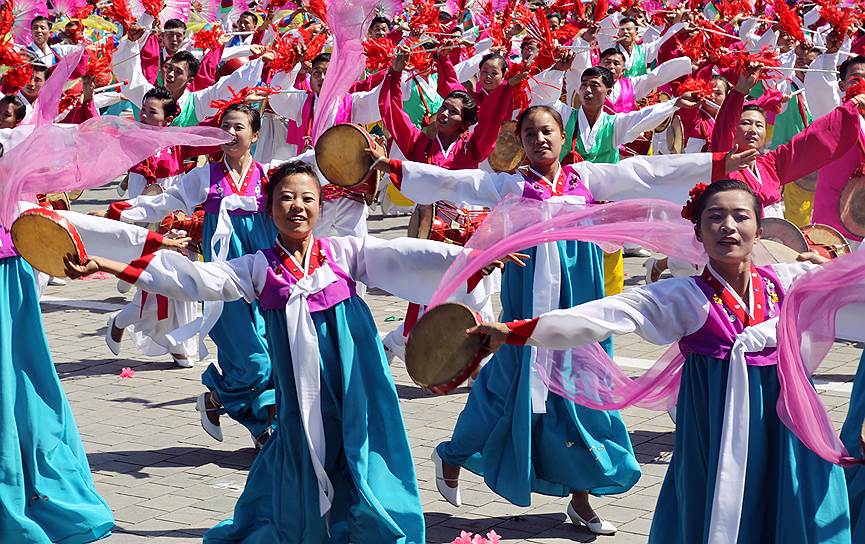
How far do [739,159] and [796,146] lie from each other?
123cm

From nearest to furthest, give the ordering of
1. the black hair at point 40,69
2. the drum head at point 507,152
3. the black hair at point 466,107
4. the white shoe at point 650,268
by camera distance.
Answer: the drum head at point 507,152, the black hair at point 466,107, the white shoe at point 650,268, the black hair at point 40,69

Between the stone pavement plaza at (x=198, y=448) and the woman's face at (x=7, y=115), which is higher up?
the woman's face at (x=7, y=115)

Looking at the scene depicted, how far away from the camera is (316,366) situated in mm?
4816

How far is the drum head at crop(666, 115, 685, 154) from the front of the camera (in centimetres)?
1154

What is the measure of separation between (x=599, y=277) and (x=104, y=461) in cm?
258

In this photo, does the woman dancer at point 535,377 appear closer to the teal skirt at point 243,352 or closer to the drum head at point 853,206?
the teal skirt at point 243,352

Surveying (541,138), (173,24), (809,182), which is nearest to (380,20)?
(173,24)

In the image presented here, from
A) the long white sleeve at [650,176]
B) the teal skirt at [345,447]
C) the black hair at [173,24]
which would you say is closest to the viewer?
the teal skirt at [345,447]

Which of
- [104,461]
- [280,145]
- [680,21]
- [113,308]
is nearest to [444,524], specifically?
[104,461]

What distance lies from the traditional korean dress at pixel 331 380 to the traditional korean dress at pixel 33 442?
0.89m

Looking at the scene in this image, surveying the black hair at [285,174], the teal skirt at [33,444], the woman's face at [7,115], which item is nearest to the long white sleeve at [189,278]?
the black hair at [285,174]

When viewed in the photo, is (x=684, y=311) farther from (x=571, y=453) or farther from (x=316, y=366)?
(x=571, y=453)

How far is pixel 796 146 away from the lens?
657cm

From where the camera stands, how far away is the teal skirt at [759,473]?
4012 mm
